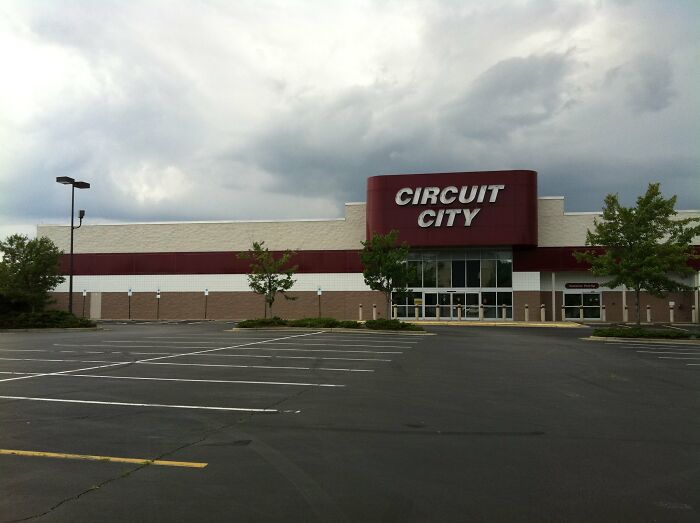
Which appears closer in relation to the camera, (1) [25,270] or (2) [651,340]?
(2) [651,340]

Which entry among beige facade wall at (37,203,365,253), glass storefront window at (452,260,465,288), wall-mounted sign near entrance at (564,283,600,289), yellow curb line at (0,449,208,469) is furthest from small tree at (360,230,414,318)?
yellow curb line at (0,449,208,469)

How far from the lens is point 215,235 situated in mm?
45219

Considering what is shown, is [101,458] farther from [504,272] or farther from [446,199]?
[504,272]

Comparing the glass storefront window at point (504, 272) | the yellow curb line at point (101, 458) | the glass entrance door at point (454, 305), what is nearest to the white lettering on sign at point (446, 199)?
the glass storefront window at point (504, 272)

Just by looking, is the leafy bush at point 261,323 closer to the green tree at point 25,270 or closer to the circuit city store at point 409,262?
the circuit city store at point 409,262

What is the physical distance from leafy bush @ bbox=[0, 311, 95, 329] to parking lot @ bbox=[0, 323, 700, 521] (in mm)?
20054

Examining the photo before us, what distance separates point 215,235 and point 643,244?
30.8 m

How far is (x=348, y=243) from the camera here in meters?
43.0

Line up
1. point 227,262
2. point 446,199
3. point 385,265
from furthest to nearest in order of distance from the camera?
point 227,262
point 446,199
point 385,265

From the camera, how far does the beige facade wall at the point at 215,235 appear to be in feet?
142

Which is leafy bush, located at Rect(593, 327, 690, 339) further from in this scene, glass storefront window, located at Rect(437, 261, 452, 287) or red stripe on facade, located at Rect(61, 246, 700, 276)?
glass storefront window, located at Rect(437, 261, 452, 287)

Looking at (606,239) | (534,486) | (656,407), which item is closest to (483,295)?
(606,239)

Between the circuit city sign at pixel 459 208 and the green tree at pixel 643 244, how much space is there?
1201cm

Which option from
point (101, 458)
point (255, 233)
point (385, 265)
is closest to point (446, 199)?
point (385, 265)
